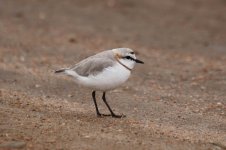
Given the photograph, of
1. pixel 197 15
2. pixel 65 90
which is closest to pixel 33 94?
pixel 65 90

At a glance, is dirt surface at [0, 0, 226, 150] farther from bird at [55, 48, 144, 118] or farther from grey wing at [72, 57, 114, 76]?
grey wing at [72, 57, 114, 76]

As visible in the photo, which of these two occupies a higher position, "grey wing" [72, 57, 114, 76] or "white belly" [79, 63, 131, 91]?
"grey wing" [72, 57, 114, 76]

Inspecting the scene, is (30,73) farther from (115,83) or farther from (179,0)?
(179,0)

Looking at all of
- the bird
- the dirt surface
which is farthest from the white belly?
the dirt surface

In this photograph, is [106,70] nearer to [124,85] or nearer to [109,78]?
[109,78]

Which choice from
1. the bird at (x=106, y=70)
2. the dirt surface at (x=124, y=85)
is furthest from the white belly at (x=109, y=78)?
the dirt surface at (x=124, y=85)

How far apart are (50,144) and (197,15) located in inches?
444

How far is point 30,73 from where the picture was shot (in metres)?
11.2

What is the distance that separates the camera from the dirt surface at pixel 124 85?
7.38 m

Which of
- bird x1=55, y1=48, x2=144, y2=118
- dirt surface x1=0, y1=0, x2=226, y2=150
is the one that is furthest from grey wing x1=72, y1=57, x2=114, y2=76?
dirt surface x1=0, y1=0, x2=226, y2=150

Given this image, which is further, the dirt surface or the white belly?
the white belly

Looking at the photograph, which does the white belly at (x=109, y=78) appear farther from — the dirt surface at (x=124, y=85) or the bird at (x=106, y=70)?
the dirt surface at (x=124, y=85)

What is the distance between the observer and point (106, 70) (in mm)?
7922

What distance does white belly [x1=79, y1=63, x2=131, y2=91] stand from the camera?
25.9ft
